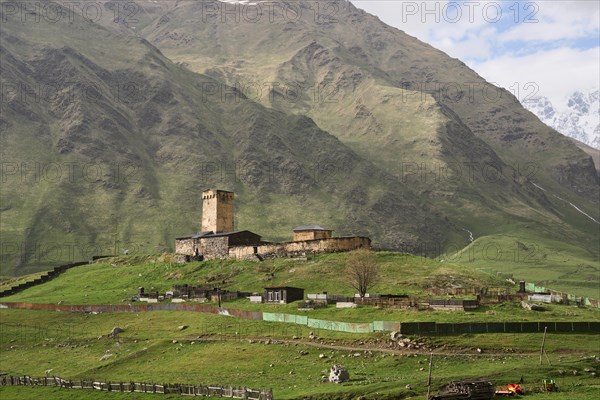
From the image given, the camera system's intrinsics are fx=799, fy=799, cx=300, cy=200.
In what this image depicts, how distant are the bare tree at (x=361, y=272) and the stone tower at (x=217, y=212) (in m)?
54.1

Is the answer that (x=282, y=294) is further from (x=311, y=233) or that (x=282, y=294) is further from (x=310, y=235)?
(x=311, y=233)

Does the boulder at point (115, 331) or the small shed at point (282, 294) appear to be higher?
the small shed at point (282, 294)

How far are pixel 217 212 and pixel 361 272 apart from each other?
61549 millimetres

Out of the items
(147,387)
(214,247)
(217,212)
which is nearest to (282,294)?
(147,387)

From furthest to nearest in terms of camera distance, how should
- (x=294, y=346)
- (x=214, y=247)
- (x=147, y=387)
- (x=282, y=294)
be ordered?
(x=214, y=247) < (x=282, y=294) < (x=294, y=346) < (x=147, y=387)

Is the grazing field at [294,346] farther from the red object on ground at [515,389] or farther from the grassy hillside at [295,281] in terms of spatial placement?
the red object on ground at [515,389]

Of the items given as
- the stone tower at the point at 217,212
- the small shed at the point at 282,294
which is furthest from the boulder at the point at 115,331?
the stone tower at the point at 217,212

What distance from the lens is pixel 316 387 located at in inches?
2675

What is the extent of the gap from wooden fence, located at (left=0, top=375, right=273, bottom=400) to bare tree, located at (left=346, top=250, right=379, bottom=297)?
41115mm

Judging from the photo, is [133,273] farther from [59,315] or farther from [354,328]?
[354,328]

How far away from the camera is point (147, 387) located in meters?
74.9

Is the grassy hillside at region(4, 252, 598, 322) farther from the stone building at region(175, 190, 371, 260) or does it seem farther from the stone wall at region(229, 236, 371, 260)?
the stone building at region(175, 190, 371, 260)

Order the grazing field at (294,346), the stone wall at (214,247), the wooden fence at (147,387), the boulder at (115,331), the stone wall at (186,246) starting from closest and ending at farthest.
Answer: the wooden fence at (147,387)
the grazing field at (294,346)
the boulder at (115,331)
the stone wall at (214,247)
the stone wall at (186,246)

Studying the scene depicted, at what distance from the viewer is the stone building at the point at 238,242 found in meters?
140
